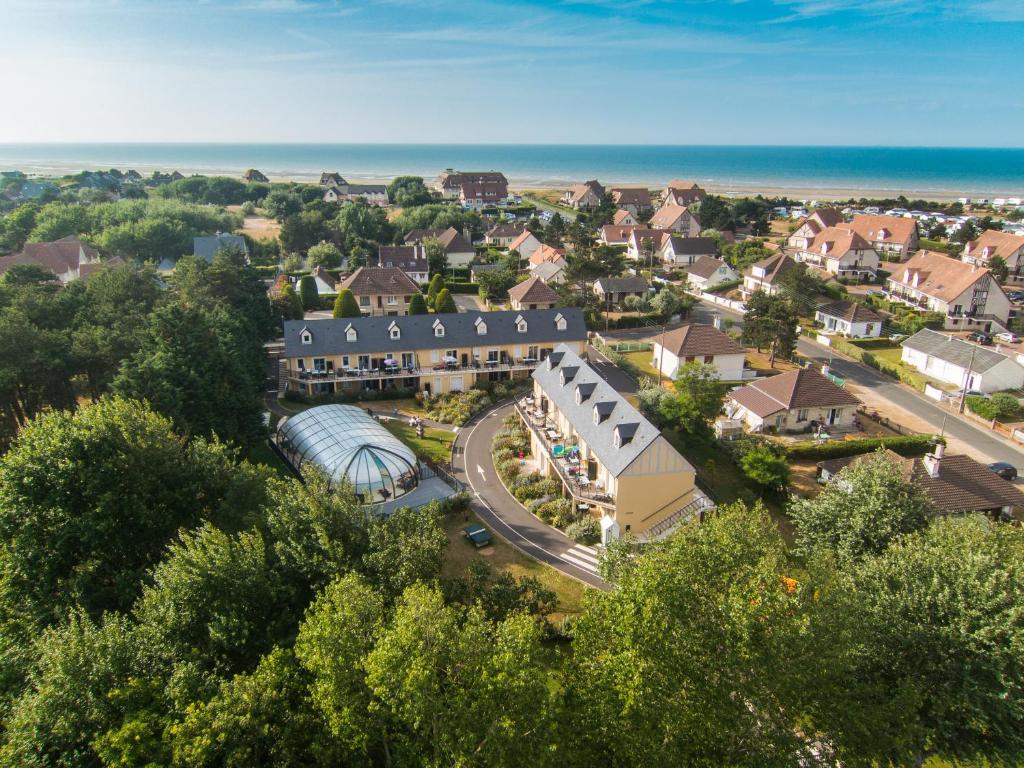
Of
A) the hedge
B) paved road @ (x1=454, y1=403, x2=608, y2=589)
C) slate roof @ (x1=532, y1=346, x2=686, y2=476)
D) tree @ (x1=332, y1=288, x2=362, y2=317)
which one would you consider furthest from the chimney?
tree @ (x1=332, y1=288, x2=362, y2=317)

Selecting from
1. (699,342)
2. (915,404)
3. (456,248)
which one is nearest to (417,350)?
(699,342)

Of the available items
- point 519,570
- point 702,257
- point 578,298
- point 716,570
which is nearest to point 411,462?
point 519,570

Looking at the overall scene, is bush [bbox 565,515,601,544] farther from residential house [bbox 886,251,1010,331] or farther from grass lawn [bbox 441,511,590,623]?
residential house [bbox 886,251,1010,331]

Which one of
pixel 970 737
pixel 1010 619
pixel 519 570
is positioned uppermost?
pixel 1010 619

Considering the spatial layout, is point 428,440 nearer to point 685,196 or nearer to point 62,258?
point 62,258

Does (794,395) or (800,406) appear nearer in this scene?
(800,406)

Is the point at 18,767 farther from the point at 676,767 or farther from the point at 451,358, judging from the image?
the point at 451,358

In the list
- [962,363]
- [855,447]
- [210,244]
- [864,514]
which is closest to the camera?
[864,514]

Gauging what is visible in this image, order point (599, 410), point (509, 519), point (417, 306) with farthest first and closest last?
point (417, 306)
point (599, 410)
point (509, 519)
